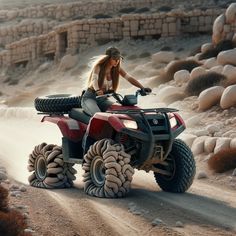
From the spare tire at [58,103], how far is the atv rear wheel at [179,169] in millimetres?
1925

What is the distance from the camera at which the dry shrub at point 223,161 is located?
12.0m

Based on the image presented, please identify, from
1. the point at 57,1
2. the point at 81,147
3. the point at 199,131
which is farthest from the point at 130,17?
the point at 57,1

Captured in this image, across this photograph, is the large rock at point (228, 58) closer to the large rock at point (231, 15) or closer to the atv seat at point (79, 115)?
the large rock at point (231, 15)

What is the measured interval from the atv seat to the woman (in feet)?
0.62

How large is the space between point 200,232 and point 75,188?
11.5ft

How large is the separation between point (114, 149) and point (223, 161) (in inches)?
142

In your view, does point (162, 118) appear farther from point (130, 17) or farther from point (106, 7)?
point (106, 7)

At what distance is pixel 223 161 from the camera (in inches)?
475

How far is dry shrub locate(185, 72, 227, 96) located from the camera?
1994 centimetres

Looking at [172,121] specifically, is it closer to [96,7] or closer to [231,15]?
[231,15]

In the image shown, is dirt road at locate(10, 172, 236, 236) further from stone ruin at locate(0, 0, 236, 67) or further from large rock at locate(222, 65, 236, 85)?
stone ruin at locate(0, 0, 236, 67)

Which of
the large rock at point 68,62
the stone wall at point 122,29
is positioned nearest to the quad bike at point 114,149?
the large rock at point 68,62

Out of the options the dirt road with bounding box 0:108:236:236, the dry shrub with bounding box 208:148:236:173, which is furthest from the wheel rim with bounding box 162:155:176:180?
the dry shrub with bounding box 208:148:236:173

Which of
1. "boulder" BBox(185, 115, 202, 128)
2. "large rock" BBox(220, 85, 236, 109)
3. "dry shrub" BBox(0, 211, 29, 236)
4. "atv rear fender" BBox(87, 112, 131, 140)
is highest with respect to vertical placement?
"atv rear fender" BBox(87, 112, 131, 140)
